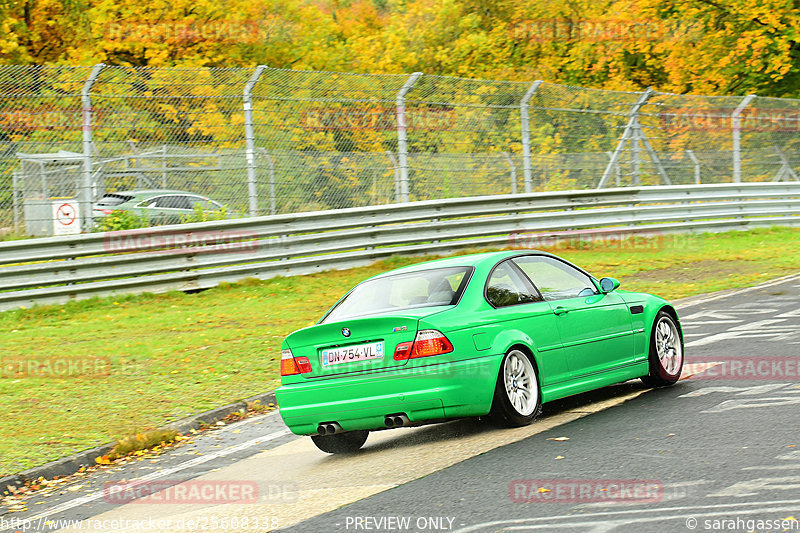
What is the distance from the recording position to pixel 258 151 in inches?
634

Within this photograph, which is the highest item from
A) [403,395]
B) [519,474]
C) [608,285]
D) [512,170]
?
[512,170]

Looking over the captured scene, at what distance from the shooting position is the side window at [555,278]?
25.6 feet

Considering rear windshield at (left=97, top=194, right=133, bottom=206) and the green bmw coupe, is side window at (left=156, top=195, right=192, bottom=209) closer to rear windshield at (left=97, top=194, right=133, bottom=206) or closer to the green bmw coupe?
rear windshield at (left=97, top=194, right=133, bottom=206)

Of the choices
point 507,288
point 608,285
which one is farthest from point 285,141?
point 507,288

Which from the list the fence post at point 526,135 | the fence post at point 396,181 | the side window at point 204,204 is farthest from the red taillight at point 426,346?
the fence post at point 526,135

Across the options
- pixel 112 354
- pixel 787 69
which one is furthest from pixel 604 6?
pixel 112 354

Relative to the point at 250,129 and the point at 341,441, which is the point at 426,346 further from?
the point at 250,129

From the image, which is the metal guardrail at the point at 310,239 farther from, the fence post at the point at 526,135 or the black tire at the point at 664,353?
the black tire at the point at 664,353

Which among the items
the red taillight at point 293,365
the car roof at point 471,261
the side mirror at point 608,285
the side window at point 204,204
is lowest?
the red taillight at point 293,365

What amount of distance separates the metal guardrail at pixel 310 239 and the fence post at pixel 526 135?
1.65 ft

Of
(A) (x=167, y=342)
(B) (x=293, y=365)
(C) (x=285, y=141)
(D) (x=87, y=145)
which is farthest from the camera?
(C) (x=285, y=141)

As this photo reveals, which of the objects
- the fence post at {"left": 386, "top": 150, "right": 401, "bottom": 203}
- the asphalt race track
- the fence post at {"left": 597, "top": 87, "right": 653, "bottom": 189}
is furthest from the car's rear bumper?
the fence post at {"left": 597, "top": 87, "right": 653, "bottom": 189}

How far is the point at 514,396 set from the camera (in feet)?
23.1

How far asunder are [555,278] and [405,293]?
4.31 feet
